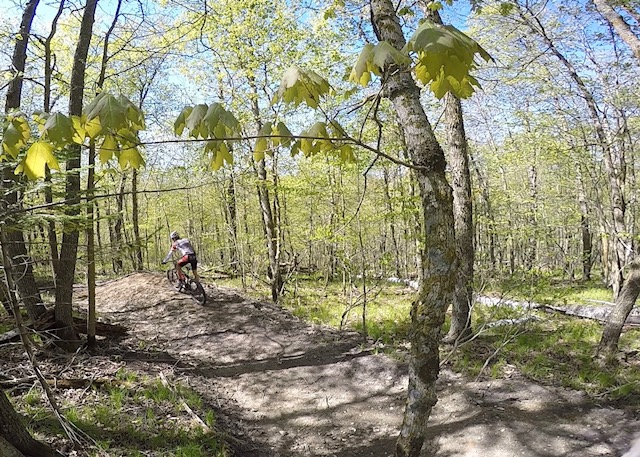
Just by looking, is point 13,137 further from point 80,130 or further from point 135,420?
point 135,420

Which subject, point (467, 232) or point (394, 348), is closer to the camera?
point (467, 232)

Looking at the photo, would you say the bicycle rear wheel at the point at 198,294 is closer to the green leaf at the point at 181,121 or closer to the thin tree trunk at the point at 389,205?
→ the thin tree trunk at the point at 389,205

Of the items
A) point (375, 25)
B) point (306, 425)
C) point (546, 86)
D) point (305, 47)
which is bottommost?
point (306, 425)

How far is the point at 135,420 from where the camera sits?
4.24m

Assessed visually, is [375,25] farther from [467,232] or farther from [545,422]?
[467,232]

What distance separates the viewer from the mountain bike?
977 cm

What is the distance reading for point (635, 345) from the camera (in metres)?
6.83

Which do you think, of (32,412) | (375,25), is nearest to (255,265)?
(32,412)

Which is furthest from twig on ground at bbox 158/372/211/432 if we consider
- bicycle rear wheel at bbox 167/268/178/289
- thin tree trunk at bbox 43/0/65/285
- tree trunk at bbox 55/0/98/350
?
bicycle rear wheel at bbox 167/268/178/289

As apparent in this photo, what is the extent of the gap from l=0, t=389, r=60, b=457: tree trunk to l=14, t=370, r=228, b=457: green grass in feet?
1.95

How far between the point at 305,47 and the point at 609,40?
22.9ft

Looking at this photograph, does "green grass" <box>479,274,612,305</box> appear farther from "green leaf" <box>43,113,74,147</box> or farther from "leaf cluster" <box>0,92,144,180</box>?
"green leaf" <box>43,113,74,147</box>

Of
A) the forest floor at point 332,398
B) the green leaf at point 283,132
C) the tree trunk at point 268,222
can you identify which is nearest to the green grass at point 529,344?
the forest floor at point 332,398

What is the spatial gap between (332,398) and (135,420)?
2.59 meters
